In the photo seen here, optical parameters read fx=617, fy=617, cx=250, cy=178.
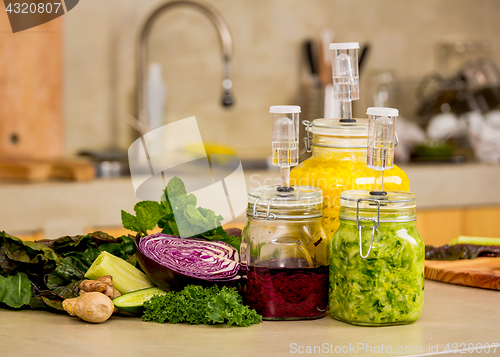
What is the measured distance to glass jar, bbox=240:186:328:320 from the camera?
829mm

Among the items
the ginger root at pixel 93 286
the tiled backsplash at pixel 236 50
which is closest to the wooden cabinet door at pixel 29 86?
the tiled backsplash at pixel 236 50

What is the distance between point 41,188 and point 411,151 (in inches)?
66.4

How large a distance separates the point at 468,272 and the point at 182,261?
53 centimetres

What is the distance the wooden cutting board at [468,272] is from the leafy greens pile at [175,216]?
437mm

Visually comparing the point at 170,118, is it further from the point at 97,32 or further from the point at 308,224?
the point at 308,224

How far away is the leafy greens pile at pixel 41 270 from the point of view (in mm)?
902

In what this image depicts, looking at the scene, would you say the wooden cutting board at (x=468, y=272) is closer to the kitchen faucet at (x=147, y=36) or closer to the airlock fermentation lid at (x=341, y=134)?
the airlock fermentation lid at (x=341, y=134)

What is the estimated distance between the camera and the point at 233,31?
3.05 meters

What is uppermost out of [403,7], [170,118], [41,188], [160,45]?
[403,7]

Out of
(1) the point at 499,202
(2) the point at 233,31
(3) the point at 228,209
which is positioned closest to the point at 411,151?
(1) the point at 499,202

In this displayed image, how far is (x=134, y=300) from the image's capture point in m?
0.87

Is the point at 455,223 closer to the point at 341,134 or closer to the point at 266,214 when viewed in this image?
the point at 341,134

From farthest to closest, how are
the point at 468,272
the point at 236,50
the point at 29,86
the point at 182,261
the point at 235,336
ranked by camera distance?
1. the point at 236,50
2. the point at 29,86
3. the point at 468,272
4. the point at 182,261
5. the point at 235,336

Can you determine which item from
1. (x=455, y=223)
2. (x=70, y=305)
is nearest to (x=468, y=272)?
(x=70, y=305)
